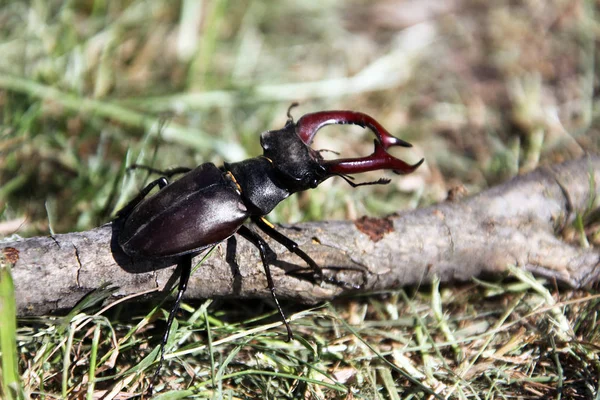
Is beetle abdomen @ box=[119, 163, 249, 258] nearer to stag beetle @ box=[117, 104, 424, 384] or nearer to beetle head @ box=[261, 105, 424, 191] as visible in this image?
stag beetle @ box=[117, 104, 424, 384]

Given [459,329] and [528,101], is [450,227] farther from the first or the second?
[528,101]

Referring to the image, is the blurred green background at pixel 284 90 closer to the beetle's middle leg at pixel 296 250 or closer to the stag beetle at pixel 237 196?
the beetle's middle leg at pixel 296 250

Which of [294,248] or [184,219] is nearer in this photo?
[184,219]

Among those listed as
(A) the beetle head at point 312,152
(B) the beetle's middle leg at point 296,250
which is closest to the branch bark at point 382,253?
(B) the beetle's middle leg at point 296,250

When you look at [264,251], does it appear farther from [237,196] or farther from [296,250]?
[237,196]

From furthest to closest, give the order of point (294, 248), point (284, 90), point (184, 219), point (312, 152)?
point (284, 90) < point (312, 152) < point (294, 248) < point (184, 219)

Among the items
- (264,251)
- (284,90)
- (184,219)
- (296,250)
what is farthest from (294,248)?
(284,90)

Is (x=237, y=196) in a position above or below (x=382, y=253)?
above
